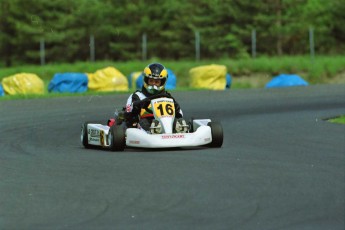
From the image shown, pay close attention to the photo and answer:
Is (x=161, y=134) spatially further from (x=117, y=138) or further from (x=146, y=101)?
(x=146, y=101)

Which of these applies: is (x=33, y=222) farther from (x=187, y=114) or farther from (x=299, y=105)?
(x=299, y=105)

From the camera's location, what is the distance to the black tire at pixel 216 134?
38.3ft

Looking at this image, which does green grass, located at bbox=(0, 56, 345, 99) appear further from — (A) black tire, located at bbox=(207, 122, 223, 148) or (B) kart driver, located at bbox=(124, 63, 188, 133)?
(A) black tire, located at bbox=(207, 122, 223, 148)

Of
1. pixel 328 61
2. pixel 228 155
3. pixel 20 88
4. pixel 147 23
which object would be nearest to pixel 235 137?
pixel 228 155

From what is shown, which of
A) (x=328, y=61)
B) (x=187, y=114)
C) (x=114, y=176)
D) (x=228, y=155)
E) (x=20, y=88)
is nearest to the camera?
(x=114, y=176)

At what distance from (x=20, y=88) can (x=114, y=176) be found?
16.3 m

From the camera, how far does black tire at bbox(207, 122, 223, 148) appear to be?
11.7 metres

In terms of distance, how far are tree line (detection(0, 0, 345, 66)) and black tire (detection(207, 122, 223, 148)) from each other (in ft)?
110

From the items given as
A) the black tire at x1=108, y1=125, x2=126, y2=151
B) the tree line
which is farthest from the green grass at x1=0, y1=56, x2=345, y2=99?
the black tire at x1=108, y1=125, x2=126, y2=151

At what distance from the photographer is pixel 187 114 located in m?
17.8

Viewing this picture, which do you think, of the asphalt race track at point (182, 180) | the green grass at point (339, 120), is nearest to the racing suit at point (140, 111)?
the asphalt race track at point (182, 180)

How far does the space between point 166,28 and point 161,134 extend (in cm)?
4203

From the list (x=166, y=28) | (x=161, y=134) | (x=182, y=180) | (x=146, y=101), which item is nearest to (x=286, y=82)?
(x=146, y=101)

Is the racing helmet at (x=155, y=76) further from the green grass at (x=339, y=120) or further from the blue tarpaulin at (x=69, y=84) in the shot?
the blue tarpaulin at (x=69, y=84)
